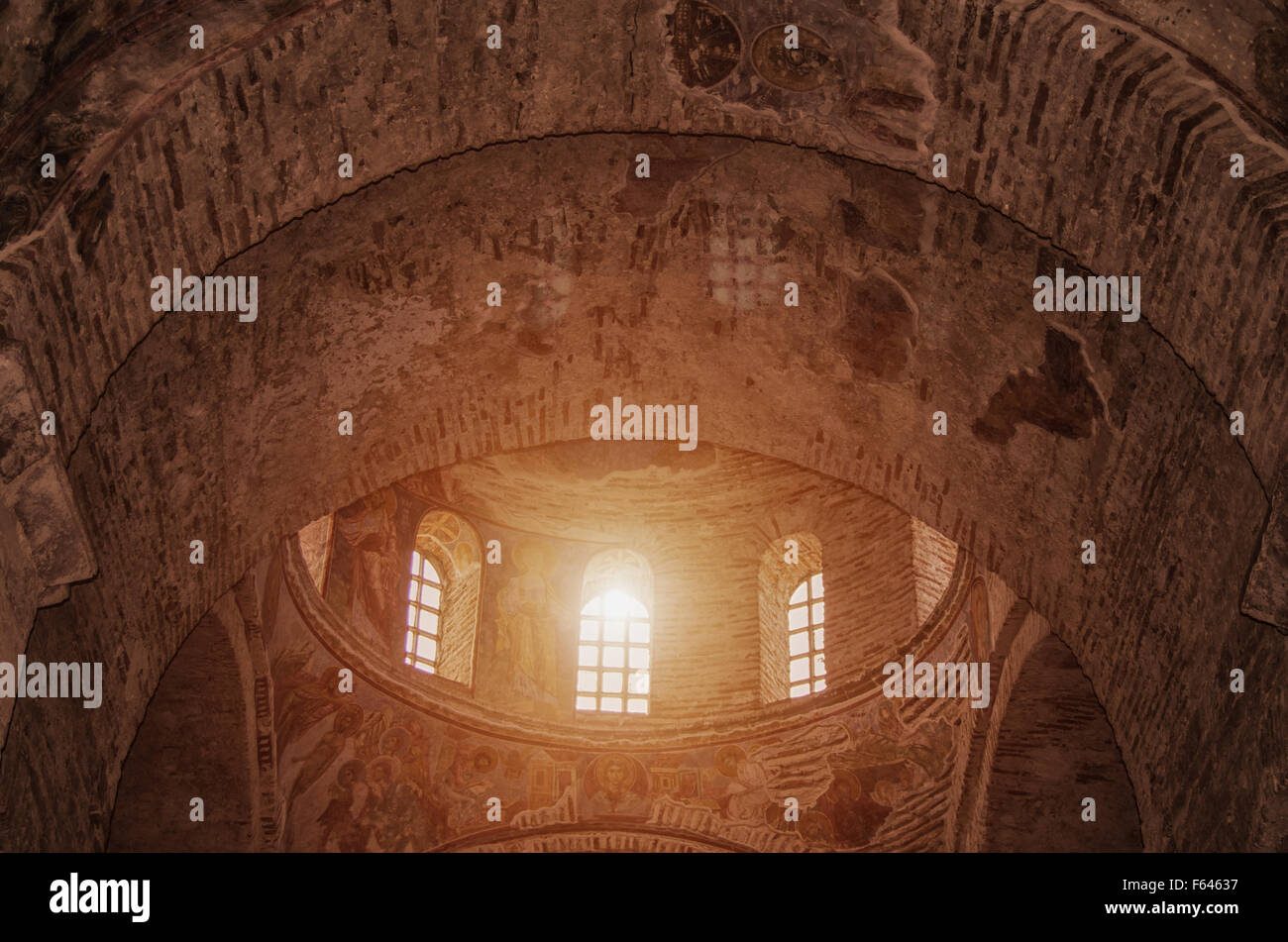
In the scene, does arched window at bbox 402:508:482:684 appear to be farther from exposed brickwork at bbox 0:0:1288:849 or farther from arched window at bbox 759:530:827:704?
exposed brickwork at bbox 0:0:1288:849

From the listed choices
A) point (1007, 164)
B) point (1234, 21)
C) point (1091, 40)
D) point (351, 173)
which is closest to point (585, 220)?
point (351, 173)

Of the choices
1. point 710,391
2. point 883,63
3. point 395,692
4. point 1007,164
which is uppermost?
point 883,63

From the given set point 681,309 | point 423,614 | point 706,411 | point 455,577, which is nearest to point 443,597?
point 455,577

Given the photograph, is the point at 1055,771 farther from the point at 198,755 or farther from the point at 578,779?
the point at 198,755

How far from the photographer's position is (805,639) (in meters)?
14.7

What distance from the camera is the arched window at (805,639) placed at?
14477 mm

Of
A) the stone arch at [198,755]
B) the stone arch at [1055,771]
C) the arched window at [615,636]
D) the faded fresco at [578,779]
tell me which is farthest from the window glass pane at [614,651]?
the stone arch at [1055,771]

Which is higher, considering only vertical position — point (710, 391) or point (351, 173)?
point (351, 173)

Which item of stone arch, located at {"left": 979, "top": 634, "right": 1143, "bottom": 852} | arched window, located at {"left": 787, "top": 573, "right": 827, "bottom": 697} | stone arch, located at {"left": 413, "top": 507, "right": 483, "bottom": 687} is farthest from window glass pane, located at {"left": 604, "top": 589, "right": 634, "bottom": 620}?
stone arch, located at {"left": 979, "top": 634, "right": 1143, "bottom": 852}

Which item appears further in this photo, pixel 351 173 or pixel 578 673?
pixel 578 673

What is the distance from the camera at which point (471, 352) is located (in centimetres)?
877

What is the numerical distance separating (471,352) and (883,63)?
2752 millimetres

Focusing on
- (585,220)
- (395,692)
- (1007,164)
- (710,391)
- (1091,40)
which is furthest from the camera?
(395,692)

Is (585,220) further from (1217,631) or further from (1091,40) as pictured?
(1217,631)
